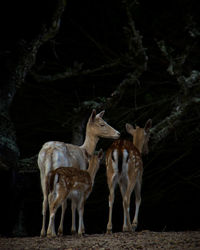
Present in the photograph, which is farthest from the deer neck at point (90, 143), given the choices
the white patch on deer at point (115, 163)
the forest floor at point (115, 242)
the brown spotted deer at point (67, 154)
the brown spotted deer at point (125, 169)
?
the forest floor at point (115, 242)

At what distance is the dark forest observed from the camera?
27.7 feet

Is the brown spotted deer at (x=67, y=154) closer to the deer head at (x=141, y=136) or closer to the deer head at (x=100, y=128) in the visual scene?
the deer head at (x=100, y=128)

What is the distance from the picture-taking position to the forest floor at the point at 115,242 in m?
5.02

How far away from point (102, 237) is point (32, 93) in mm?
6473

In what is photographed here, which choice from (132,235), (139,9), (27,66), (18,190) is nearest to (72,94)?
(139,9)

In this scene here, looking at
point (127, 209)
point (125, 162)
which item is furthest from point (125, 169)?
point (127, 209)

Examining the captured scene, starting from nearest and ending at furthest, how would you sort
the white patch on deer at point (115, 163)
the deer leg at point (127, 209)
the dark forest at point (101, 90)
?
the deer leg at point (127, 209) → the white patch on deer at point (115, 163) → the dark forest at point (101, 90)

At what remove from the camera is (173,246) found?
16.1 ft

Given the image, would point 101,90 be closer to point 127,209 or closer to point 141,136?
point 141,136

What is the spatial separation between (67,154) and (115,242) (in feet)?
6.42

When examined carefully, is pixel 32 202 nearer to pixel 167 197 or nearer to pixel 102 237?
pixel 167 197

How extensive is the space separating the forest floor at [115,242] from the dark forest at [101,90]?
1999 millimetres

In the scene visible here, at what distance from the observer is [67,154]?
7023 millimetres

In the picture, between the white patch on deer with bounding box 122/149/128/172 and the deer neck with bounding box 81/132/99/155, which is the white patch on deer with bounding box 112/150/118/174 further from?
the deer neck with bounding box 81/132/99/155
